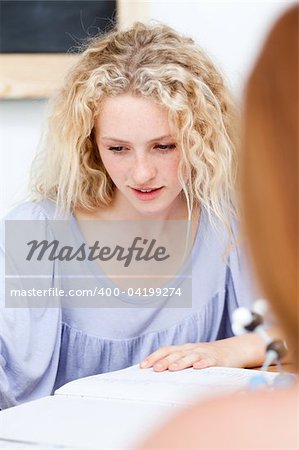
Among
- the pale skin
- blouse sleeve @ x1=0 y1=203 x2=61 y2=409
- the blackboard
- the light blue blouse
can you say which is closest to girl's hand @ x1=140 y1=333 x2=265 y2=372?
the pale skin

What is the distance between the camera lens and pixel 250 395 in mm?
454

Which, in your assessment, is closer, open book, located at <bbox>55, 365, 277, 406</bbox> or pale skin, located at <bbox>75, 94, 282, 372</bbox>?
open book, located at <bbox>55, 365, 277, 406</bbox>

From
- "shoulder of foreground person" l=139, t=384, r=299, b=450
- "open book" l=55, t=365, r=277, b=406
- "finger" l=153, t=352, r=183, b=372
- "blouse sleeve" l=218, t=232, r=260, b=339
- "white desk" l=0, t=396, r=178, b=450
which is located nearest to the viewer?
"shoulder of foreground person" l=139, t=384, r=299, b=450

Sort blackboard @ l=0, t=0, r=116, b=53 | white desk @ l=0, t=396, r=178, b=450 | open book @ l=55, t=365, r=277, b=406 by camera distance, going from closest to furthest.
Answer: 1. white desk @ l=0, t=396, r=178, b=450
2. open book @ l=55, t=365, r=277, b=406
3. blackboard @ l=0, t=0, r=116, b=53

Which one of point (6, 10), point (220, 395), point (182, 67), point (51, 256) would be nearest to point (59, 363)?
point (51, 256)

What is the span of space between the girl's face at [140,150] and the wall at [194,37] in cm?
60

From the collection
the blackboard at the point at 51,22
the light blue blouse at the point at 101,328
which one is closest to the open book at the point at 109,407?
the light blue blouse at the point at 101,328

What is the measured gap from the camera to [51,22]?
2168mm

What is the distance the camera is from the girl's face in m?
1.49

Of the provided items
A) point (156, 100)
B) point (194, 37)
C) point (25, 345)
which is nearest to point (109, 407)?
→ point (25, 345)

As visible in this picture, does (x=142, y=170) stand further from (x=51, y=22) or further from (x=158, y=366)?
(x=51, y=22)

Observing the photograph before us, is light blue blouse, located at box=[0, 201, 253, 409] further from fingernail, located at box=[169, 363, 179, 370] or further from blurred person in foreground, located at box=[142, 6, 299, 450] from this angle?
blurred person in foreground, located at box=[142, 6, 299, 450]

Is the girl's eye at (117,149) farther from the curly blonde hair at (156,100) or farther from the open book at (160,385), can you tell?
the open book at (160,385)

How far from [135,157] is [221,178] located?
184 millimetres
